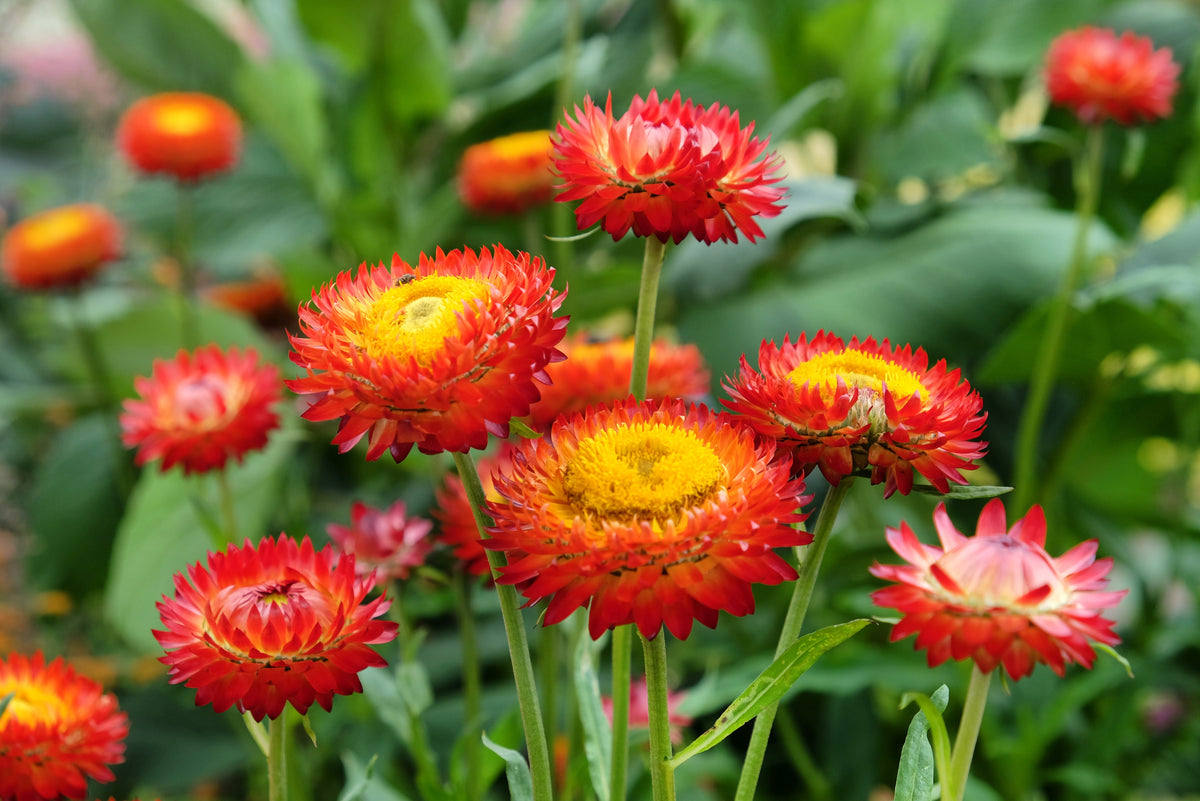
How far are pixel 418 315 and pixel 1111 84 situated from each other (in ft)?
1.90

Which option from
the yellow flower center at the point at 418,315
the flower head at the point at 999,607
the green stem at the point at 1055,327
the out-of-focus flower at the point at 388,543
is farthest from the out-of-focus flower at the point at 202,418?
the green stem at the point at 1055,327

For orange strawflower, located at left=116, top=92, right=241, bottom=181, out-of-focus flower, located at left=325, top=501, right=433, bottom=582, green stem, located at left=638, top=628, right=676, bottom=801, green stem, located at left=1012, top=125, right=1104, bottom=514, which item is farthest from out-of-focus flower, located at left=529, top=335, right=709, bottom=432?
orange strawflower, located at left=116, top=92, right=241, bottom=181

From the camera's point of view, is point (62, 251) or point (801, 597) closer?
point (801, 597)

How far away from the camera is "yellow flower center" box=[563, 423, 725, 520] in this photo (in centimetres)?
28

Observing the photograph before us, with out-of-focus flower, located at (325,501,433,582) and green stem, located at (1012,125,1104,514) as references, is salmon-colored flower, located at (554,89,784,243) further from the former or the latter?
green stem, located at (1012,125,1104,514)

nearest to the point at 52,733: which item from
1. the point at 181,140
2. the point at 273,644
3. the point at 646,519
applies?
the point at 273,644

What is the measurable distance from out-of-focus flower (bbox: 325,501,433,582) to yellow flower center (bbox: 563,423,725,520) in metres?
0.16

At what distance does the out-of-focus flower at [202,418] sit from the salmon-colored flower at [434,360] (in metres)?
0.20

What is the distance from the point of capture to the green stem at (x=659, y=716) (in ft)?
0.96

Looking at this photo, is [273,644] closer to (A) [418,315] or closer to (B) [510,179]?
(A) [418,315]

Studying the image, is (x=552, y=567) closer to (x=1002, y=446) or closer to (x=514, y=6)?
(x=1002, y=446)

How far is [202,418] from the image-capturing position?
0.48m

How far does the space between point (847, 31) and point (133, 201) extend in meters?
0.84

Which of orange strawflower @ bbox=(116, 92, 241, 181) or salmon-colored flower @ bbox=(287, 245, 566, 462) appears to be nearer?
salmon-colored flower @ bbox=(287, 245, 566, 462)
